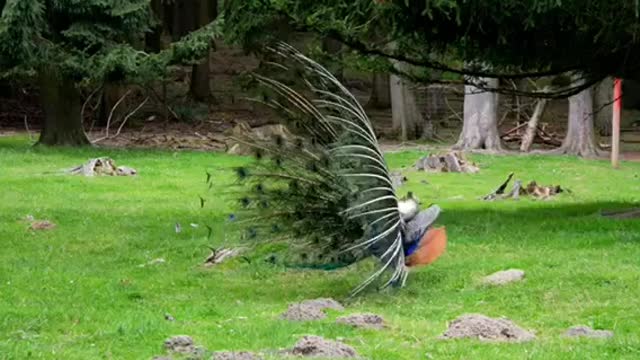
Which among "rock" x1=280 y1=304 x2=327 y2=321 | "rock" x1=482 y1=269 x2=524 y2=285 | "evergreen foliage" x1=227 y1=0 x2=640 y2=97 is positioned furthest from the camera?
"evergreen foliage" x1=227 y1=0 x2=640 y2=97

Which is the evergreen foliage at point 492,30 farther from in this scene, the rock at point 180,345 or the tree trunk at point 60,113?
the tree trunk at point 60,113

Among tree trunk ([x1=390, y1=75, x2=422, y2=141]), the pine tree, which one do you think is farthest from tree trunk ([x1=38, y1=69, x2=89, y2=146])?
tree trunk ([x1=390, y1=75, x2=422, y2=141])

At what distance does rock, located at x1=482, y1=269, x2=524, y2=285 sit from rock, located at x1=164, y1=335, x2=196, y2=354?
3795 millimetres

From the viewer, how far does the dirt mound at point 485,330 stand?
838cm

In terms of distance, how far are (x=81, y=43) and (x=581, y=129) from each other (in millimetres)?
11215

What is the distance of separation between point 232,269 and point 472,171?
40.9 feet

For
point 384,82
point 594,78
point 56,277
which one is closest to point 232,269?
point 56,277

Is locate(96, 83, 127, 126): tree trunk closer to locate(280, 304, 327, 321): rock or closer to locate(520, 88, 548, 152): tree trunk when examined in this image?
locate(520, 88, 548, 152): tree trunk

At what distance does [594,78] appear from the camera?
15.9 meters

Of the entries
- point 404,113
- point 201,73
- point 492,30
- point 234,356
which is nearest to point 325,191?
point 234,356

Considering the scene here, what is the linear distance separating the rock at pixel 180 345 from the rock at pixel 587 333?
2568 mm

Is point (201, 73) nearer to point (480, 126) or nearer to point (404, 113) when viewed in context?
point (404, 113)

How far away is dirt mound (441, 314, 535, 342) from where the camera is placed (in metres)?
8.38

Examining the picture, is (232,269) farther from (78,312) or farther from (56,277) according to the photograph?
(78,312)
